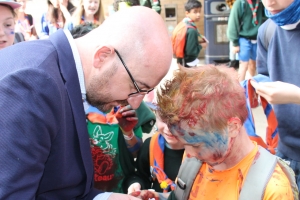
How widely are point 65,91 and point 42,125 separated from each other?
0.20 meters

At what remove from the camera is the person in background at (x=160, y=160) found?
1.92 m

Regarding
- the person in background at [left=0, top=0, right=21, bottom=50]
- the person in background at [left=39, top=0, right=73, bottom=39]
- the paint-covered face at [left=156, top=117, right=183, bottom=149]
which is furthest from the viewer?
the person in background at [left=39, top=0, right=73, bottom=39]

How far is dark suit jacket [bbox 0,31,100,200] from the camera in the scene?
996 mm

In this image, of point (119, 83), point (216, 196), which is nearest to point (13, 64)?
point (119, 83)

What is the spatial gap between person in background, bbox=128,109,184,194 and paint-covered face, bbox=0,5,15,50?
1232mm

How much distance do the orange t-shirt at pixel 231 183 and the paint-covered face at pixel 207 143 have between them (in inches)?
3.2

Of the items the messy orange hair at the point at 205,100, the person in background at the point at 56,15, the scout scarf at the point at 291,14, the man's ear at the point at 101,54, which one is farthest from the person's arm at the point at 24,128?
the person in background at the point at 56,15

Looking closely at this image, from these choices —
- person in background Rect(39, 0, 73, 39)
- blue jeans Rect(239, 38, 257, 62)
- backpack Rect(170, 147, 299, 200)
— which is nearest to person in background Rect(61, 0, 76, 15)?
person in background Rect(39, 0, 73, 39)

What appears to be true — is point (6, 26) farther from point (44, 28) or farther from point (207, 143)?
point (44, 28)

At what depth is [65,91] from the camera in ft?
3.96

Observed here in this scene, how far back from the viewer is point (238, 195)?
1341 mm

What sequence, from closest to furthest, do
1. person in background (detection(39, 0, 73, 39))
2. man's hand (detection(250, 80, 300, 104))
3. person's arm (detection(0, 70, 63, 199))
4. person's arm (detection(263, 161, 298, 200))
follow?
person's arm (detection(0, 70, 63, 199)) → person's arm (detection(263, 161, 298, 200)) → man's hand (detection(250, 80, 300, 104)) → person in background (detection(39, 0, 73, 39))

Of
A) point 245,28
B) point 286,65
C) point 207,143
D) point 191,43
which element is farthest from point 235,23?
point 207,143

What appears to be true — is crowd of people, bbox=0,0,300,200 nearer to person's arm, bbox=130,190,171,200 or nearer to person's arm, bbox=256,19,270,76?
person's arm, bbox=130,190,171,200
